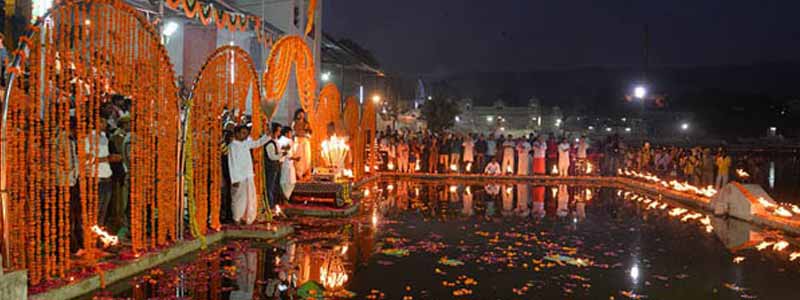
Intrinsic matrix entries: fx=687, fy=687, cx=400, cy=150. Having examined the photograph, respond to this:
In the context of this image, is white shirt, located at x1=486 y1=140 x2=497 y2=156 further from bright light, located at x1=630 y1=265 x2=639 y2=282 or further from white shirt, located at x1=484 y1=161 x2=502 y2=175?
bright light, located at x1=630 y1=265 x2=639 y2=282

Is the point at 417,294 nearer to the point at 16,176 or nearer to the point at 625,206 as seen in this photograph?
the point at 16,176

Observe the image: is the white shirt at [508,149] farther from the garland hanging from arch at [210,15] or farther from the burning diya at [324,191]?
the garland hanging from arch at [210,15]

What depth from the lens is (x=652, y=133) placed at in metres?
85.9

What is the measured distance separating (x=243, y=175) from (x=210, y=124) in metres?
1.12

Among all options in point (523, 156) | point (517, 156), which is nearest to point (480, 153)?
point (517, 156)

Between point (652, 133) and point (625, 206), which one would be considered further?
point (652, 133)

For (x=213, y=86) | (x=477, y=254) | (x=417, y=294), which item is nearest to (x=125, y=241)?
(x=213, y=86)

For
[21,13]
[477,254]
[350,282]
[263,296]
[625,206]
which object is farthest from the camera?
[625,206]

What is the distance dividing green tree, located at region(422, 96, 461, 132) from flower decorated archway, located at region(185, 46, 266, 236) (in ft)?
162

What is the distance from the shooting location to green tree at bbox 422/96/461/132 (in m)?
60.0

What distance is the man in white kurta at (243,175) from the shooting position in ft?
34.1

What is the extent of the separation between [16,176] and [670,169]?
23.8 m

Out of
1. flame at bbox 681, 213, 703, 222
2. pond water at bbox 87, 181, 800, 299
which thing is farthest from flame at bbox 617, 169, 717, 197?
pond water at bbox 87, 181, 800, 299

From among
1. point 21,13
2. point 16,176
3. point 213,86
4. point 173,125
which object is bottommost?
point 16,176
